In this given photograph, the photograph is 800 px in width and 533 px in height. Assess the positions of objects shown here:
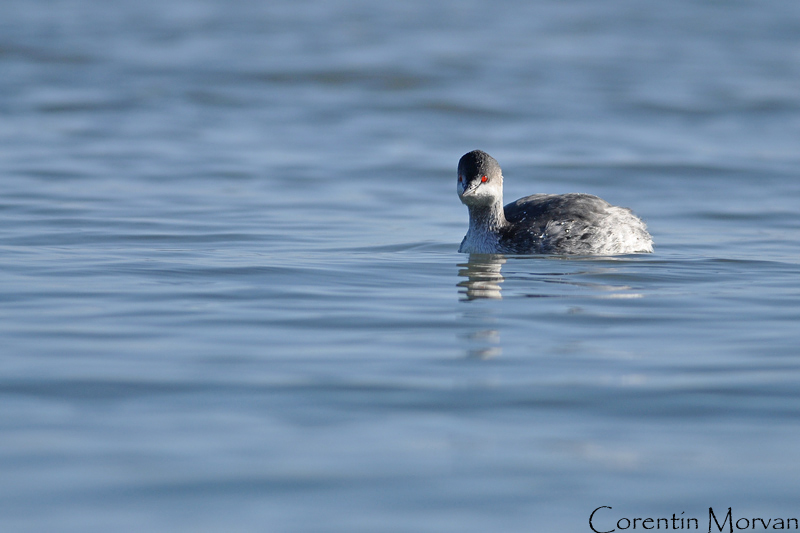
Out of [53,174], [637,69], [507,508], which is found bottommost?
[507,508]

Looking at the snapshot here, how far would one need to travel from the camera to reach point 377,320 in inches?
299

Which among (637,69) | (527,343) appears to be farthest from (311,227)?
(637,69)

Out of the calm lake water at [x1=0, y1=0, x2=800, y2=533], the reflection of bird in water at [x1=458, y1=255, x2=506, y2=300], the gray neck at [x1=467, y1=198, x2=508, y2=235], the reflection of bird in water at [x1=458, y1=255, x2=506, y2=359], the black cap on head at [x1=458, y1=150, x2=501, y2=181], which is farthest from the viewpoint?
the gray neck at [x1=467, y1=198, x2=508, y2=235]

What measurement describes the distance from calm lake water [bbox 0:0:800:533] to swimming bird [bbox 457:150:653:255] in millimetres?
308

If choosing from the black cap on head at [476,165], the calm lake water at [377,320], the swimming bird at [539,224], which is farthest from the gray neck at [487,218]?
the calm lake water at [377,320]

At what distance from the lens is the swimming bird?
1057 cm

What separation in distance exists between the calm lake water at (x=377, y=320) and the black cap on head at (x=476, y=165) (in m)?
0.80

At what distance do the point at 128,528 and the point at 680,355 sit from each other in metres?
3.53

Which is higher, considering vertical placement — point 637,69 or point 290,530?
point 637,69

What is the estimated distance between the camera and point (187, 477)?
184 inches

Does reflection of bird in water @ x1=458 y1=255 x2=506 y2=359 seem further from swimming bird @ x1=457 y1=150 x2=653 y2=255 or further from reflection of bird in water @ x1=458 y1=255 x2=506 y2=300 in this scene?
swimming bird @ x1=457 y1=150 x2=653 y2=255

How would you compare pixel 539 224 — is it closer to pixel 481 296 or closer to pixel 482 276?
pixel 482 276

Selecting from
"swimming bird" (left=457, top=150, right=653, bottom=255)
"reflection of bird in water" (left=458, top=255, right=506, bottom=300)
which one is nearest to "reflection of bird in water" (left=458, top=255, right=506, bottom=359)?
"reflection of bird in water" (left=458, top=255, right=506, bottom=300)

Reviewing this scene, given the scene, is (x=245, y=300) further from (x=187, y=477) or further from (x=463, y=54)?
(x=463, y=54)
